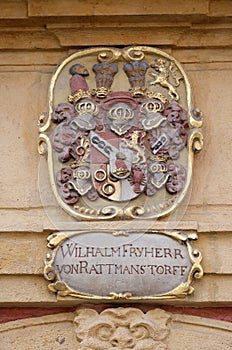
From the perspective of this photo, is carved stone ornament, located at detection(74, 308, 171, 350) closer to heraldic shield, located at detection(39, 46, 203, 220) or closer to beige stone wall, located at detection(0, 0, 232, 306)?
beige stone wall, located at detection(0, 0, 232, 306)

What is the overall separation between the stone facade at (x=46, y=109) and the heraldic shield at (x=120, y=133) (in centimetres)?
7

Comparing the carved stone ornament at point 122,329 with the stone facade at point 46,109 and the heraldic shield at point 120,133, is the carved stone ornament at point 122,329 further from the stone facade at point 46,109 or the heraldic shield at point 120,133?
the heraldic shield at point 120,133

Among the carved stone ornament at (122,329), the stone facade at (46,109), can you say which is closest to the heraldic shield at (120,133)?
the stone facade at (46,109)

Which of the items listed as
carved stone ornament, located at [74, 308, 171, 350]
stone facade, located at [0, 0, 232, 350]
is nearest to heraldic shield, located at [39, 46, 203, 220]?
stone facade, located at [0, 0, 232, 350]

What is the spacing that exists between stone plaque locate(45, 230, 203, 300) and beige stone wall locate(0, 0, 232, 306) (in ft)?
0.23

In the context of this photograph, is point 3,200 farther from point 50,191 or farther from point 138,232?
point 138,232

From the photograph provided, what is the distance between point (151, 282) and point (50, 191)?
0.63m

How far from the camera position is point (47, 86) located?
5.30 meters

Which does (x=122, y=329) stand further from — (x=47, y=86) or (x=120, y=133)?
(x=47, y=86)

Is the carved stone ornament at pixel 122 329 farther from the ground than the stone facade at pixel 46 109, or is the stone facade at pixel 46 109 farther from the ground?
the stone facade at pixel 46 109

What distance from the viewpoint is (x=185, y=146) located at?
5.14 metres

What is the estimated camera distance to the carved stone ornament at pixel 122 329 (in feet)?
16.0

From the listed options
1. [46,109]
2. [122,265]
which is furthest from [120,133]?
[122,265]

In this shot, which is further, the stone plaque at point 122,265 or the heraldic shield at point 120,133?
the heraldic shield at point 120,133
